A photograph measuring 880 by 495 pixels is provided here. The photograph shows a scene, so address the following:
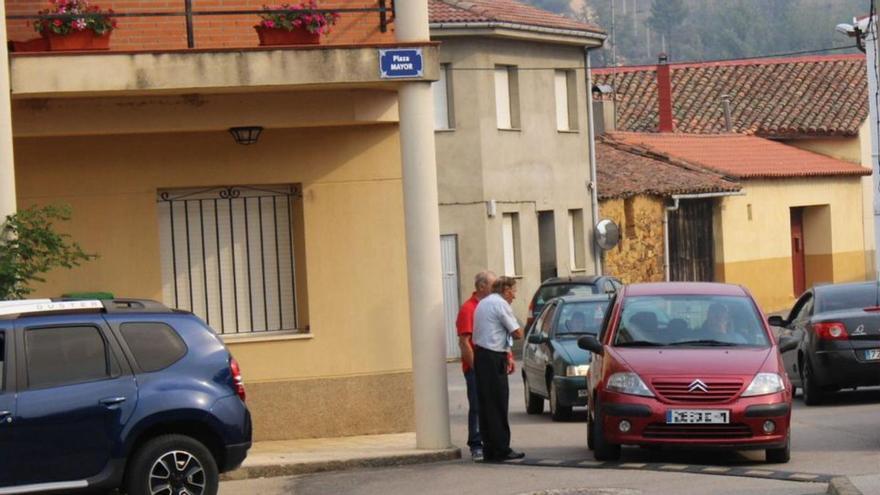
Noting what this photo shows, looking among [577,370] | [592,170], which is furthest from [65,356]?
[592,170]

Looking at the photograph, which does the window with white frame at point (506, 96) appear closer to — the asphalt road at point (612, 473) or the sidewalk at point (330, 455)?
the asphalt road at point (612, 473)

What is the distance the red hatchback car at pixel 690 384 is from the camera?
1433cm

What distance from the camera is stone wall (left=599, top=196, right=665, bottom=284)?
131 ft

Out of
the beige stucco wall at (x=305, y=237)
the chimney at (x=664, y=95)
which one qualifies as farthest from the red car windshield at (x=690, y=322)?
the chimney at (x=664, y=95)

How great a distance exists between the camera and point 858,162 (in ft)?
167

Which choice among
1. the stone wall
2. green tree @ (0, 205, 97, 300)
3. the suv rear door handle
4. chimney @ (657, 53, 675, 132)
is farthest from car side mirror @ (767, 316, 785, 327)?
chimney @ (657, 53, 675, 132)

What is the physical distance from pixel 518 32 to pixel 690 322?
20773 millimetres

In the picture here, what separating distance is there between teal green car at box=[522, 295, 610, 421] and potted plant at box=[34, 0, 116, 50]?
6.25 meters

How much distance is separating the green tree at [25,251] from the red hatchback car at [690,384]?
186 inches

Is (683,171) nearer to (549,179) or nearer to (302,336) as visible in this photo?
(549,179)

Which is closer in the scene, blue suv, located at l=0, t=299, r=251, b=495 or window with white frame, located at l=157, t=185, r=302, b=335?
blue suv, located at l=0, t=299, r=251, b=495

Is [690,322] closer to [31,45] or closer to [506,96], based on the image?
[31,45]

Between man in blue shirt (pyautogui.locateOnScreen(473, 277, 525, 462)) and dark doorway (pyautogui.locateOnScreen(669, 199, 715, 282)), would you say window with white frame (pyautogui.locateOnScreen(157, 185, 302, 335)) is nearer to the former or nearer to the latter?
man in blue shirt (pyautogui.locateOnScreen(473, 277, 525, 462))

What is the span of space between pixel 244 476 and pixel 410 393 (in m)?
3.03
